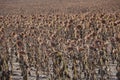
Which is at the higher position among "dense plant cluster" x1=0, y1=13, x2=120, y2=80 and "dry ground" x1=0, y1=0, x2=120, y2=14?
"dense plant cluster" x1=0, y1=13, x2=120, y2=80

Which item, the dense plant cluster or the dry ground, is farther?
the dry ground

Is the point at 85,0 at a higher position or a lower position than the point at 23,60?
lower

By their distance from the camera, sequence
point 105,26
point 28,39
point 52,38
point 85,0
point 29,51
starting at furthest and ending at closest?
point 85,0 < point 105,26 < point 28,39 < point 52,38 < point 29,51

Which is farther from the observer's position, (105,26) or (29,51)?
(105,26)

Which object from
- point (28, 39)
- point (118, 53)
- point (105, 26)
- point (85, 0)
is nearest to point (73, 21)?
point (105, 26)

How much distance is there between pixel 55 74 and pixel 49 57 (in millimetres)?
1704

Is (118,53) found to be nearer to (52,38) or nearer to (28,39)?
(52,38)

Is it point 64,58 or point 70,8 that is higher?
point 64,58

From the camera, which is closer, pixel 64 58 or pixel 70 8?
pixel 64 58

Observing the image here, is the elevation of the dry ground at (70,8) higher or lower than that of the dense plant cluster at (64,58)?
lower

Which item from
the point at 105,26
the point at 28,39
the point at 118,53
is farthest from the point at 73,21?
the point at 118,53

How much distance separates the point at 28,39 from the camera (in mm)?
13461

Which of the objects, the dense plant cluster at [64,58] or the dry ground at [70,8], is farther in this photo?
the dry ground at [70,8]

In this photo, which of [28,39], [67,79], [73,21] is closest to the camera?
[67,79]
